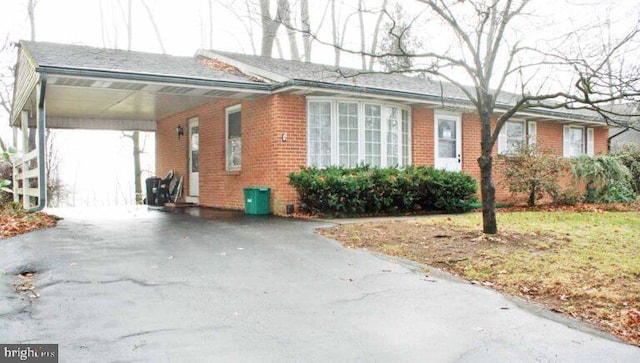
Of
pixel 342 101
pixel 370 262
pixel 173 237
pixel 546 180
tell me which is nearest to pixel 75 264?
pixel 173 237

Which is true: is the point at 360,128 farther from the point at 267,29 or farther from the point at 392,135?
the point at 267,29

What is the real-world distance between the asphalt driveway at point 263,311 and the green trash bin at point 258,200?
457 cm

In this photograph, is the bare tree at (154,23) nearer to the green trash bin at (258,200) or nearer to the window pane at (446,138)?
the window pane at (446,138)

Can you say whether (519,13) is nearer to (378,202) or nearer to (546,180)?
(378,202)

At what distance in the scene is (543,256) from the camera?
22.3ft

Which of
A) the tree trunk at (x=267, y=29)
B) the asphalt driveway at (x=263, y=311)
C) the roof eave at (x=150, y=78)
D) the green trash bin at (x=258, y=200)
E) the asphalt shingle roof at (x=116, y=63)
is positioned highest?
the tree trunk at (x=267, y=29)

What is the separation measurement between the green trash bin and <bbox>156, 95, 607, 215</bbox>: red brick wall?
0.15 m

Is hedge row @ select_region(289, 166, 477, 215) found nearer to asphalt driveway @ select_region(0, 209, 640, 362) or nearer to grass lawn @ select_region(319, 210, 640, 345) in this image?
grass lawn @ select_region(319, 210, 640, 345)

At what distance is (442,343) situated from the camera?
4020 millimetres

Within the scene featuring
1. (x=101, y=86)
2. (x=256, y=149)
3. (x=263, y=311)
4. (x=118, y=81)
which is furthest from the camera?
(x=256, y=149)

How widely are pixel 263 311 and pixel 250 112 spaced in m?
8.77

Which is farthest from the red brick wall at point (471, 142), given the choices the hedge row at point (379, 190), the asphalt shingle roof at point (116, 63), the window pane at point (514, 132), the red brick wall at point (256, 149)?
the asphalt shingle roof at point (116, 63)

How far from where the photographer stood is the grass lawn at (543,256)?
5117mm

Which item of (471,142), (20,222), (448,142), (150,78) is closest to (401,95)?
(448,142)
